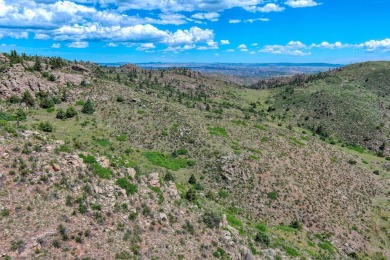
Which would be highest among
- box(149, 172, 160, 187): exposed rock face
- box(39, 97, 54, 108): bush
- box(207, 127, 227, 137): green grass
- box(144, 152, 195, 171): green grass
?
box(39, 97, 54, 108): bush

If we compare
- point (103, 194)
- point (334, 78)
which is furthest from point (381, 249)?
point (334, 78)

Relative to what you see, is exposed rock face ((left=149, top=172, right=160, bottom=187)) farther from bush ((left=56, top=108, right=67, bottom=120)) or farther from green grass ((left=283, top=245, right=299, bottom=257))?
bush ((left=56, top=108, right=67, bottom=120))

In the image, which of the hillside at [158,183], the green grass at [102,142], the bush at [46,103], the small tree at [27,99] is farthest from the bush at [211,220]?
the small tree at [27,99]

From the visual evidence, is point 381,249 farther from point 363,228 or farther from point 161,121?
point 161,121

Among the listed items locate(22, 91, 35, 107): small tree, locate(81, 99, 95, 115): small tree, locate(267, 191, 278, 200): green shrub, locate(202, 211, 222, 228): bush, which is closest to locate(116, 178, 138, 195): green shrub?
locate(202, 211, 222, 228): bush

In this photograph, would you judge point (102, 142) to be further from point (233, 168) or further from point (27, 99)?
point (233, 168)

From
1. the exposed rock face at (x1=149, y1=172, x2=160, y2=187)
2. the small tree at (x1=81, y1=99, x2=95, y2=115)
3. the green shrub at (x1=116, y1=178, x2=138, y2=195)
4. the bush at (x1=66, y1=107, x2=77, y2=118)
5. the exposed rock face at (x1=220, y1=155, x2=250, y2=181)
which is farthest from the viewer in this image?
the small tree at (x1=81, y1=99, x2=95, y2=115)

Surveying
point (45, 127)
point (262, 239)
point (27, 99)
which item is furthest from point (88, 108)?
point (262, 239)
